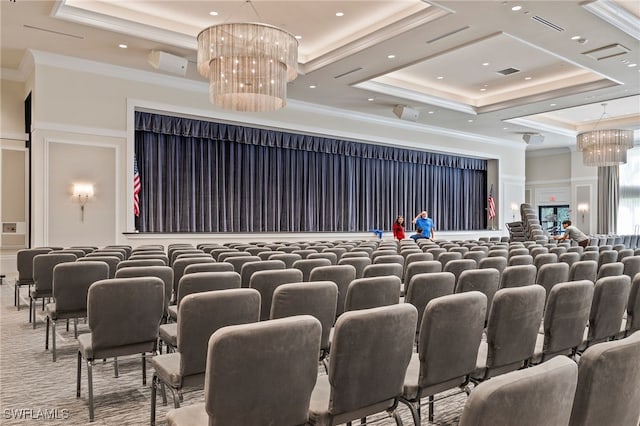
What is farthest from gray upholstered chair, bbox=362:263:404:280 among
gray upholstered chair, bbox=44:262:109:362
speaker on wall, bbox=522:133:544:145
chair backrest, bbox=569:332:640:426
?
speaker on wall, bbox=522:133:544:145

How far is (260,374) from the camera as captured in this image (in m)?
1.85

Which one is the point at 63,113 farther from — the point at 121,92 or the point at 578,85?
the point at 578,85

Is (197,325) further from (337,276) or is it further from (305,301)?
(337,276)

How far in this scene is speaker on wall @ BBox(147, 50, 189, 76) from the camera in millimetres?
9328

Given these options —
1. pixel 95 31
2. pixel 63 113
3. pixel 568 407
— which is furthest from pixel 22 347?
pixel 63 113

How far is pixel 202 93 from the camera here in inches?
468

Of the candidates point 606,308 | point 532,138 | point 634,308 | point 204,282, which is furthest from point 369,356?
point 532,138

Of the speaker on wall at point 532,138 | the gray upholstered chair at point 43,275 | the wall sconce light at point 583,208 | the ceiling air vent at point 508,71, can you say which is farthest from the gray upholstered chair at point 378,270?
the wall sconce light at point 583,208

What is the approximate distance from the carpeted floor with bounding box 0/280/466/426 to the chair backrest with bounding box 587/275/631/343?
1071 millimetres

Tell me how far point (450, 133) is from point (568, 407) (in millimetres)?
16966

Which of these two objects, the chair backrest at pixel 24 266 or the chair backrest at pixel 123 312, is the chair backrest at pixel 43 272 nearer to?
the chair backrest at pixel 24 266

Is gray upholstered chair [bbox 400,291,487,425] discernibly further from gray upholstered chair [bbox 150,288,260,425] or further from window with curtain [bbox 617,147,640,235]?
window with curtain [bbox 617,147,640,235]

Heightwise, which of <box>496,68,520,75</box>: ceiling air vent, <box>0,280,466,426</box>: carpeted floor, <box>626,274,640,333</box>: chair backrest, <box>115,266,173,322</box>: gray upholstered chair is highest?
<box>496,68,520,75</box>: ceiling air vent

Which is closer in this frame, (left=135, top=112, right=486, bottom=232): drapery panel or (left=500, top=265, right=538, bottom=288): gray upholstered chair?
(left=500, top=265, right=538, bottom=288): gray upholstered chair
